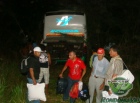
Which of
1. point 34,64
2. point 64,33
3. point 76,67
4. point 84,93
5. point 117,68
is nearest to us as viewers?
point 117,68

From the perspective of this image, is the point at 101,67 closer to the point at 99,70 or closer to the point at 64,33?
the point at 99,70

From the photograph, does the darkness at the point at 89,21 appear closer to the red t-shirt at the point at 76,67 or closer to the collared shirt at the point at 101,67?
the red t-shirt at the point at 76,67

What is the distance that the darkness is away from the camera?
48.6 feet

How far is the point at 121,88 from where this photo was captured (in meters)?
7.05

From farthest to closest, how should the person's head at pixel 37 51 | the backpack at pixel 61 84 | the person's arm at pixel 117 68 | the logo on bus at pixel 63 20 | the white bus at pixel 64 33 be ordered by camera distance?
the logo on bus at pixel 63 20 < the white bus at pixel 64 33 < the backpack at pixel 61 84 < the person's head at pixel 37 51 < the person's arm at pixel 117 68

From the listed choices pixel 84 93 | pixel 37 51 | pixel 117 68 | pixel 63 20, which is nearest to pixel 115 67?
pixel 117 68

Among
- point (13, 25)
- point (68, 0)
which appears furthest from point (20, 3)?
point (68, 0)

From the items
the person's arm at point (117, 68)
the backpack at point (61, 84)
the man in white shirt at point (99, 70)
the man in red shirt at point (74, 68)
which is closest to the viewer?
the person's arm at point (117, 68)

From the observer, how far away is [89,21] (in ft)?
53.8

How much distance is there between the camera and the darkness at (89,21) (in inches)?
583

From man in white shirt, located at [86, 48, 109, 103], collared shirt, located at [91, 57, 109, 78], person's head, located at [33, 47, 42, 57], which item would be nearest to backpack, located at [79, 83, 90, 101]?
man in white shirt, located at [86, 48, 109, 103]

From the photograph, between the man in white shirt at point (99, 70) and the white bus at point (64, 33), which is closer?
the man in white shirt at point (99, 70)

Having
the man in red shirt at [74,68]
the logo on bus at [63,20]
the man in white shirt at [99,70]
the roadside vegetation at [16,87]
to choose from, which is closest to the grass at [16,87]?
the roadside vegetation at [16,87]

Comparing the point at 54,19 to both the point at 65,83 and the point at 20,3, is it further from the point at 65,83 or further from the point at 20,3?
the point at 65,83
